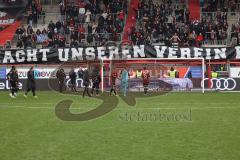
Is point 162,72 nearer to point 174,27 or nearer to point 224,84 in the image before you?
point 224,84

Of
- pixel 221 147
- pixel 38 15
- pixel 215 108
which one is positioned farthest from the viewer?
pixel 38 15

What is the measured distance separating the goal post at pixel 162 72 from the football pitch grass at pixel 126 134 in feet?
34.3

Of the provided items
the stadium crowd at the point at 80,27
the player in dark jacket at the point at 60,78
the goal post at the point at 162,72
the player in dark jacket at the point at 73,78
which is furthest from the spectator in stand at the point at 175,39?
the player in dark jacket at the point at 60,78

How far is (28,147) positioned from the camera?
12195mm

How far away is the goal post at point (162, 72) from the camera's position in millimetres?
32406

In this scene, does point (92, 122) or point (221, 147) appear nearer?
point (221, 147)

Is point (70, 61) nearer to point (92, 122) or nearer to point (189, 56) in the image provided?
point (189, 56)

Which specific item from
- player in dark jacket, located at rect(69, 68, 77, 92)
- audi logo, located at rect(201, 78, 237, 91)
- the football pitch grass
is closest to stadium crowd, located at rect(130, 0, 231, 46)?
audi logo, located at rect(201, 78, 237, 91)

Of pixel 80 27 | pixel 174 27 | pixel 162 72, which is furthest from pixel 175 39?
pixel 80 27

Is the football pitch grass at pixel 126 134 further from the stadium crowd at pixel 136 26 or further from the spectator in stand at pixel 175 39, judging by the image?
the stadium crowd at pixel 136 26

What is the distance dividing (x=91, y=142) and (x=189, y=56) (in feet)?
74.1

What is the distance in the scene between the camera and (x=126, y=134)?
14172 millimetres

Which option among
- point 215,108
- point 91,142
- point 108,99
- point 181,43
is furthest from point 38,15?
point 91,142

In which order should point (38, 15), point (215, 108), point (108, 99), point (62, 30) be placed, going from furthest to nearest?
point (38, 15) → point (62, 30) → point (108, 99) → point (215, 108)
